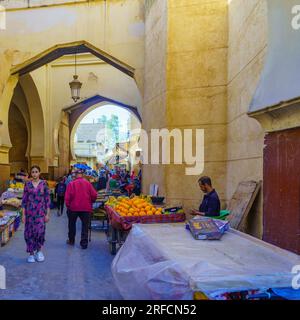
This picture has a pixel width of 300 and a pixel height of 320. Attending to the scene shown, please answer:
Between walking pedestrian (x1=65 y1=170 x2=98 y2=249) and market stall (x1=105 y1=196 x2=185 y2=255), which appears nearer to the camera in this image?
market stall (x1=105 y1=196 x2=185 y2=255)

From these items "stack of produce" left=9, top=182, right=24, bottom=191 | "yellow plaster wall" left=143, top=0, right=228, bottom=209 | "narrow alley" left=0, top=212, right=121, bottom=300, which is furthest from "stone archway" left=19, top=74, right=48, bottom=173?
"yellow plaster wall" left=143, top=0, right=228, bottom=209

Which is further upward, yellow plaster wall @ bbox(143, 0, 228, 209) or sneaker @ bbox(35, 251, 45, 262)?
yellow plaster wall @ bbox(143, 0, 228, 209)

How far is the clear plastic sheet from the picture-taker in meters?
1.96

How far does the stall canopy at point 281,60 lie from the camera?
10.4 ft

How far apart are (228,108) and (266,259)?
5035mm

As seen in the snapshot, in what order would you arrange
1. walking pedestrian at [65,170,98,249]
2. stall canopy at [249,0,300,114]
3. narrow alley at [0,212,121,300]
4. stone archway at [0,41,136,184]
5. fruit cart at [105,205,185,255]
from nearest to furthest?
1. stall canopy at [249,0,300,114]
2. narrow alley at [0,212,121,300]
3. fruit cart at [105,205,185,255]
4. walking pedestrian at [65,170,98,249]
5. stone archway at [0,41,136,184]

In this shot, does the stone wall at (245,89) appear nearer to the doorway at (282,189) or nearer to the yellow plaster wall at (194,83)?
the yellow plaster wall at (194,83)

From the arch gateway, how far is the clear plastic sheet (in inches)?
32.2

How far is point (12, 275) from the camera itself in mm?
4586

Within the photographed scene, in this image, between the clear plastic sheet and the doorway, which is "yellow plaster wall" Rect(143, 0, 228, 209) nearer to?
the doorway

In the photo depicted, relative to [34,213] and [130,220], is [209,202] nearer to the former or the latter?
[130,220]

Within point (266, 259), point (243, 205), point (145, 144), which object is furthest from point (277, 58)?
point (145, 144)

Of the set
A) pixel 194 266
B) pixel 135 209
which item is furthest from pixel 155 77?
pixel 194 266

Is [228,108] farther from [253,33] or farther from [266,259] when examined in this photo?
[266,259]
